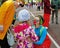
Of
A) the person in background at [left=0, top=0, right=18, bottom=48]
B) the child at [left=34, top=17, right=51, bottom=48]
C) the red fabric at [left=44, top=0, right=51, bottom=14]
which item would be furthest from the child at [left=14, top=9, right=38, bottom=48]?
the red fabric at [left=44, top=0, right=51, bottom=14]

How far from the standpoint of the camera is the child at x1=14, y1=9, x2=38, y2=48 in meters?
5.39

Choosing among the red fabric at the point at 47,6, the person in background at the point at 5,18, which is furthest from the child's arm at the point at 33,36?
the red fabric at the point at 47,6

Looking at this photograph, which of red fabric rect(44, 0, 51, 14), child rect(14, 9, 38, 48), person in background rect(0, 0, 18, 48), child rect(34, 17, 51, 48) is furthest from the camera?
red fabric rect(44, 0, 51, 14)

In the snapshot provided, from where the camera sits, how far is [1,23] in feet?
21.1

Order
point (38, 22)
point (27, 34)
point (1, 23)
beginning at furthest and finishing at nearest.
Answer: point (1, 23)
point (38, 22)
point (27, 34)

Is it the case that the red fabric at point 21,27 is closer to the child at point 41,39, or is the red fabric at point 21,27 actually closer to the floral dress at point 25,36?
the floral dress at point 25,36

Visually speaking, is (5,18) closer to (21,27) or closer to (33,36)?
(21,27)

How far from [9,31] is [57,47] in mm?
3758

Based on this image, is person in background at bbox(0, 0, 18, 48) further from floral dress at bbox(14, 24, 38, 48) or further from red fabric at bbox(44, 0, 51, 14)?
red fabric at bbox(44, 0, 51, 14)

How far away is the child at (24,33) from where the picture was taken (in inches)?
212

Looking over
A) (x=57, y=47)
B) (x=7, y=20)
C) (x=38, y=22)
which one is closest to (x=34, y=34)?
(x=38, y=22)

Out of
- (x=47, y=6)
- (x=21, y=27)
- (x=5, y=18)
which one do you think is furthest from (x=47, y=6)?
(x=21, y=27)

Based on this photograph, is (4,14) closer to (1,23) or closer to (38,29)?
(1,23)

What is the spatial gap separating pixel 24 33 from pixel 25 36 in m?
0.06
